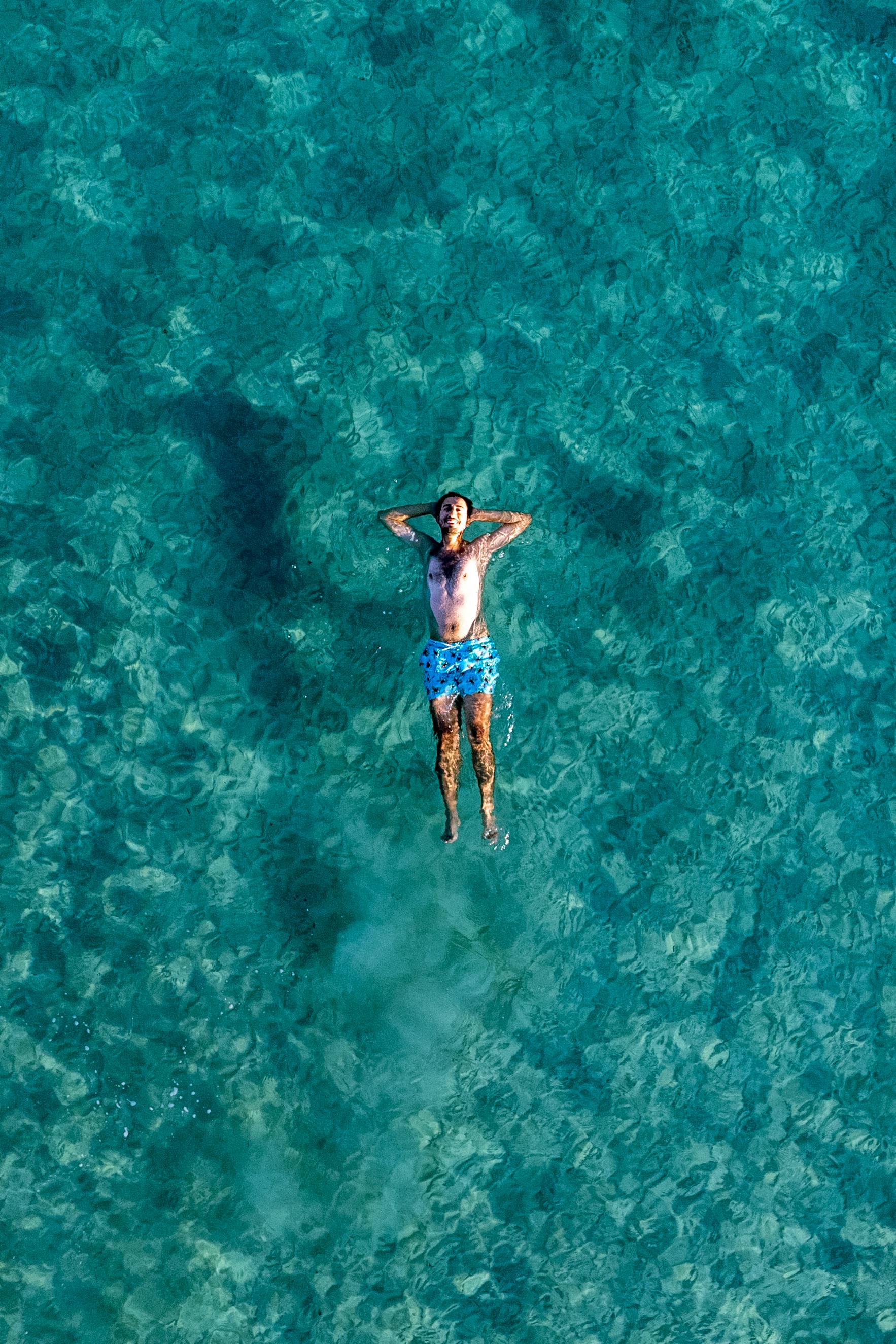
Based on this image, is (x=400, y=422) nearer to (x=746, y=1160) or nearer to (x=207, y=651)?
(x=207, y=651)

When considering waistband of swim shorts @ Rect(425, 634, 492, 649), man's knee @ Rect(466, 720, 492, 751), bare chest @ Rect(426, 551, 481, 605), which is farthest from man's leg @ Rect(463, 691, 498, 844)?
bare chest @ Rect(426, 551, 481, 605)

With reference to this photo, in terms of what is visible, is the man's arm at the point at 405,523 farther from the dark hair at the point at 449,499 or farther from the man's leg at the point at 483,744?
the man's leg at the point at 483,744

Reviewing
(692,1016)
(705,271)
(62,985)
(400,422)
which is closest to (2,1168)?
(62,985)

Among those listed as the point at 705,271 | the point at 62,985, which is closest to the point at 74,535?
the point at 62,985

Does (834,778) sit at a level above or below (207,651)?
below

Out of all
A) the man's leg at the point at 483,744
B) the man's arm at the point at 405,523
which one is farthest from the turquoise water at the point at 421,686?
the man's arm at the point at 405,523

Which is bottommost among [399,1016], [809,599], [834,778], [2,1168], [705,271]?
[2,1168]
